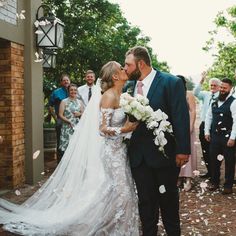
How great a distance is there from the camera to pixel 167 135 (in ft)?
13.2

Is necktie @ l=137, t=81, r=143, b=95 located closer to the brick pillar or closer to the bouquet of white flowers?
the bouquet of white flowers

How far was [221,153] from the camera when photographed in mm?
7504

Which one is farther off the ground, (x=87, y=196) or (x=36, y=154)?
(x=36, y=154)

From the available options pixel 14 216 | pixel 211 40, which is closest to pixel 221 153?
pixel 14 216

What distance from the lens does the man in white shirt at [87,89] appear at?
9.00m

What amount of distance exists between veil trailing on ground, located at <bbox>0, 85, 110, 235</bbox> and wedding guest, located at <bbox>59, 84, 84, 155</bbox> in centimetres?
200

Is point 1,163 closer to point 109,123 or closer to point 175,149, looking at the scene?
point 109,123

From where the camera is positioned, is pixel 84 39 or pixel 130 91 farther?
pixel 84 39

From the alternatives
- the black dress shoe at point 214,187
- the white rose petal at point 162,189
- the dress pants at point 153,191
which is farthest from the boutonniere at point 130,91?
the black dress shoe at point 214,187

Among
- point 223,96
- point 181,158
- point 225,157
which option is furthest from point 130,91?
point 225,157

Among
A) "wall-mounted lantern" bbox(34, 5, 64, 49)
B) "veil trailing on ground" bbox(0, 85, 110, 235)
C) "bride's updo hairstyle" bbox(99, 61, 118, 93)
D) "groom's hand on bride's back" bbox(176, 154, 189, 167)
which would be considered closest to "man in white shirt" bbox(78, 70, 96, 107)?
"wall-mounted lantern" bbox(34, 5, 64, 49)

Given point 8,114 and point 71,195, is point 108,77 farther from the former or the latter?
point 8,114

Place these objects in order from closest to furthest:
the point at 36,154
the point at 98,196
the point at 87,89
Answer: the point at 98,196 < the point at 36,154 < the point at 87,89

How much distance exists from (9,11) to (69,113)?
2360mm
